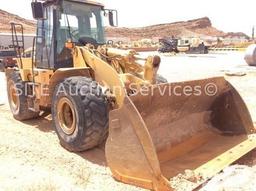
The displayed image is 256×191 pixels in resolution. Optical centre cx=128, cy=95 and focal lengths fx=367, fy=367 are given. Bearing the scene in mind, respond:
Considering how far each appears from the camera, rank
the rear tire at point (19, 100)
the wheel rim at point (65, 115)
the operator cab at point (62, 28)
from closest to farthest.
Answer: the wheel rim at point (65, 115), the operator cab at point (62, 28), the rear tire at point (19, 100)

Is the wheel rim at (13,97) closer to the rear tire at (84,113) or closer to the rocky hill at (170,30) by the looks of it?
the rear tire at (84,113)

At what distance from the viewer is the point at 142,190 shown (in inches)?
160

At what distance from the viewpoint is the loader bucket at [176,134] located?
13.2ft

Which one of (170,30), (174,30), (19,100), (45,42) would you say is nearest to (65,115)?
(45,42)

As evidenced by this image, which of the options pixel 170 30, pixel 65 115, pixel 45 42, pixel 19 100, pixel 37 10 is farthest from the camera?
pixel 170 30

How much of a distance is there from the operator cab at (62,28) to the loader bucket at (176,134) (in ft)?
6.95

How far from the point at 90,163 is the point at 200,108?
192 cm

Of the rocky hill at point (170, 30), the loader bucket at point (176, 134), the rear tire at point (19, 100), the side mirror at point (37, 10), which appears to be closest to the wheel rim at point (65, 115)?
the loader bucket at point (176, 134)

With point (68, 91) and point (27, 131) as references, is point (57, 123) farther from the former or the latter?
point (27, 131)

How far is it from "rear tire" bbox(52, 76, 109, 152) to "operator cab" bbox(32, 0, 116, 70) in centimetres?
114

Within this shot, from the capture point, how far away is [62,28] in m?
6.21

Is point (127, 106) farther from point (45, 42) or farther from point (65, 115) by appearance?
point (45, 42)

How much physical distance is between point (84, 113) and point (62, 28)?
201 centimetres

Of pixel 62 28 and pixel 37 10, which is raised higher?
pixel 37 10
